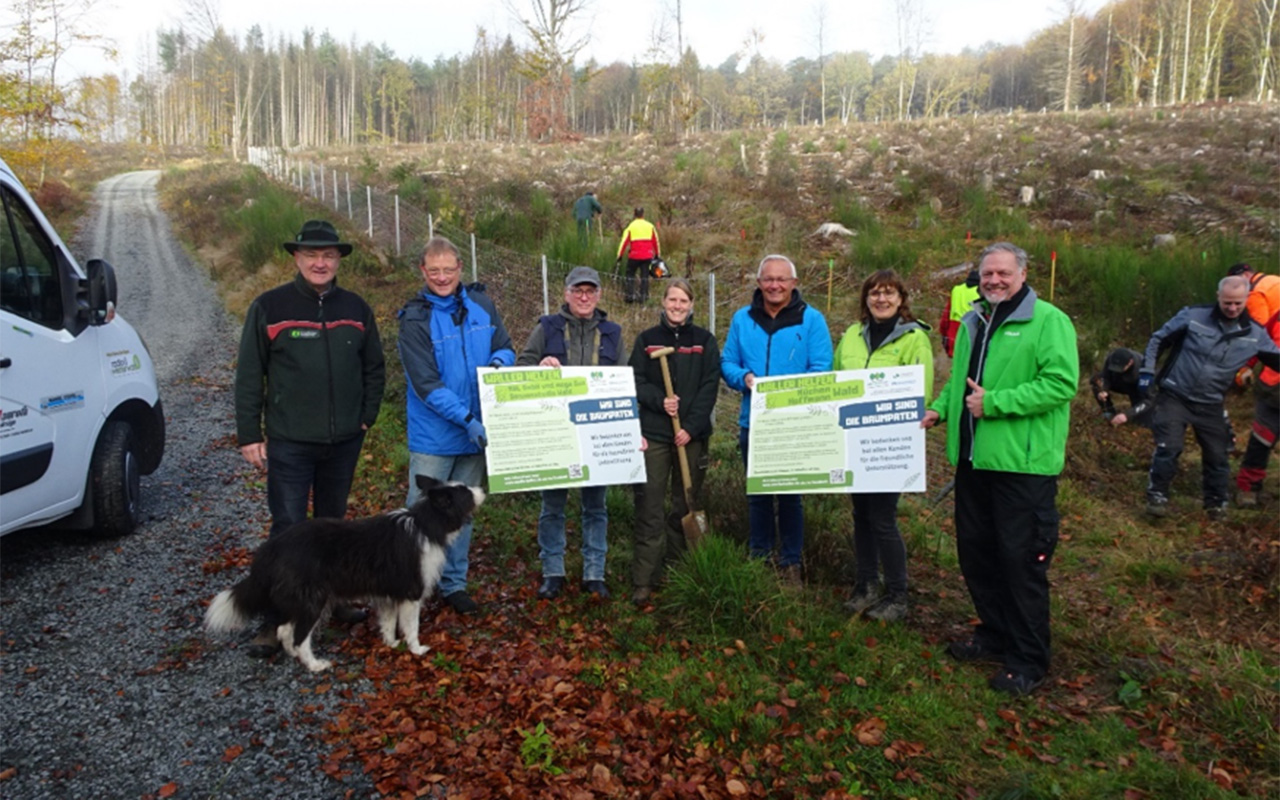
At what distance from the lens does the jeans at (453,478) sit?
169 inches

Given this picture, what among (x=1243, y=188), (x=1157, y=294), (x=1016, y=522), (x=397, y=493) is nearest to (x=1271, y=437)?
(x=1157, y=294)

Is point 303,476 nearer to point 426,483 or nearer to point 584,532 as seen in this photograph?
point 426,483

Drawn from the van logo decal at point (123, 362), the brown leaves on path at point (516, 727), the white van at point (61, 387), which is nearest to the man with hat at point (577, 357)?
the brown leaves on path at point (516, 727)

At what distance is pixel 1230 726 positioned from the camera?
11.6ft

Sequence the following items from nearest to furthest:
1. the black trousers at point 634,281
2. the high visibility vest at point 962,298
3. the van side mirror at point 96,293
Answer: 1. the van side mirror at point 96,293
2. the high visibility vest at point 962,298
3. the black trousers at point 634,281

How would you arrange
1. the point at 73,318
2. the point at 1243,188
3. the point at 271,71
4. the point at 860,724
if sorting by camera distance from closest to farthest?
the point at 860,724
the point at 73,318
the point at 1243,188
the point at 271,71

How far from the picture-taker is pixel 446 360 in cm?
423

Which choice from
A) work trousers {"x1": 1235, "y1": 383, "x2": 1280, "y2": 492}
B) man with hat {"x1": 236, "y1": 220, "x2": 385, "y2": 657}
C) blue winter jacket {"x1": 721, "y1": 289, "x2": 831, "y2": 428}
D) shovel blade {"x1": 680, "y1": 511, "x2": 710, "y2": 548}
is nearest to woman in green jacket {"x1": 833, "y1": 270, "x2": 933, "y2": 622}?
blue winter jacket {"x1": 721, "y1": 289, "x2": 831, "y2": 428}

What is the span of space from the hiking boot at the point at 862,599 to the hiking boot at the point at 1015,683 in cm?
81

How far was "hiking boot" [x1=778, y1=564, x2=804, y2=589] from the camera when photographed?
15.1 ft

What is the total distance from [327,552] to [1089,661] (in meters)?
4.20

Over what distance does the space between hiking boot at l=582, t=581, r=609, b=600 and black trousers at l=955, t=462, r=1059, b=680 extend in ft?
6.96

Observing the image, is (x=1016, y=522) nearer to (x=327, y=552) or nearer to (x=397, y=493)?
(x=327, y=552)

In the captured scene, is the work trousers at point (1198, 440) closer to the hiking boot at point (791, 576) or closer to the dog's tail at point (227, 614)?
the hiking boot at point (791, 576)
